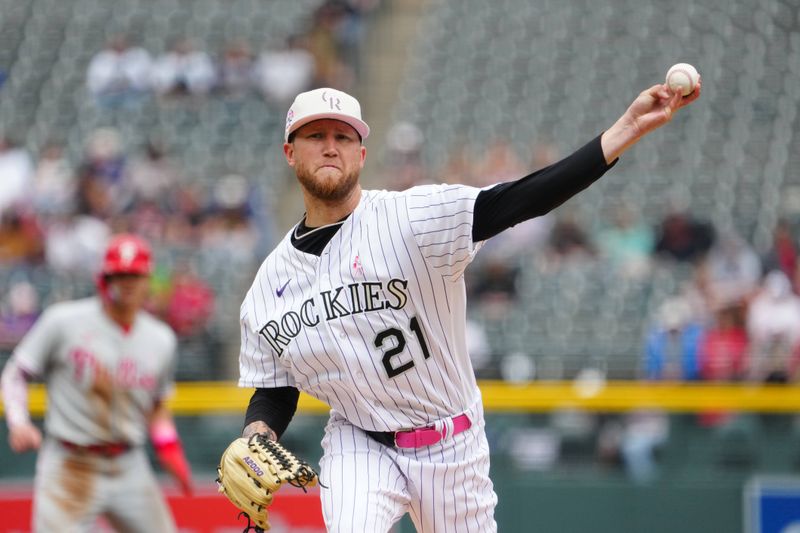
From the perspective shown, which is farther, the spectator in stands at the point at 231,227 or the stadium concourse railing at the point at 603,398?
the spectator in stands at the point at 231,227

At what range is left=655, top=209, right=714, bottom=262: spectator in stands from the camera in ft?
33.5

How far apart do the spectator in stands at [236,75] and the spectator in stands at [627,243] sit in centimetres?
492

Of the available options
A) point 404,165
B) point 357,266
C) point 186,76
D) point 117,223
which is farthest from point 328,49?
point 357,266

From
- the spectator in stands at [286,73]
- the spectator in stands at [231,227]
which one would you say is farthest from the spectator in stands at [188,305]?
the spectator in stands at [286,73]

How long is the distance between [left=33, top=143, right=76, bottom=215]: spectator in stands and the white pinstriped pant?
25.5 feet

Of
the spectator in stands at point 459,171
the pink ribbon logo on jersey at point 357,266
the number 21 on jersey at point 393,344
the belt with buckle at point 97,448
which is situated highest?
the spectator in stands at point 459,171

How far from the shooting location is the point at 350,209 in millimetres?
4020

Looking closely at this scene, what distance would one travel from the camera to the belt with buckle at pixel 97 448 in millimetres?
6148

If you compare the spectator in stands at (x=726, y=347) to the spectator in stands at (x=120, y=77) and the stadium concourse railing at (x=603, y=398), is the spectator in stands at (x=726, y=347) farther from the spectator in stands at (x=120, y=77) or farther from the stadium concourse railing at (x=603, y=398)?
the spectator in stands at (x=120, y=77)

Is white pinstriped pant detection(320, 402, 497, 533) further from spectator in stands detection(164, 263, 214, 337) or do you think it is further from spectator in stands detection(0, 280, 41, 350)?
spectator in stands detection(0, 280, 41, 350)

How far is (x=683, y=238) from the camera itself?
10.3m

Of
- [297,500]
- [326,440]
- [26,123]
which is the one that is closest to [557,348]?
[297,500]

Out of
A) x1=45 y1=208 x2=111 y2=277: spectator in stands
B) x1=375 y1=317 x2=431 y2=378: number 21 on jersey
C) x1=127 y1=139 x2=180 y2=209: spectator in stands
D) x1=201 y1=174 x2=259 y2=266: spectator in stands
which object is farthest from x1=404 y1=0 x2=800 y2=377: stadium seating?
x1=375 y1=317 x2=431 y2=378: number 21 on jersey

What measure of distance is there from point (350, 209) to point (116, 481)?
2.78 metres
